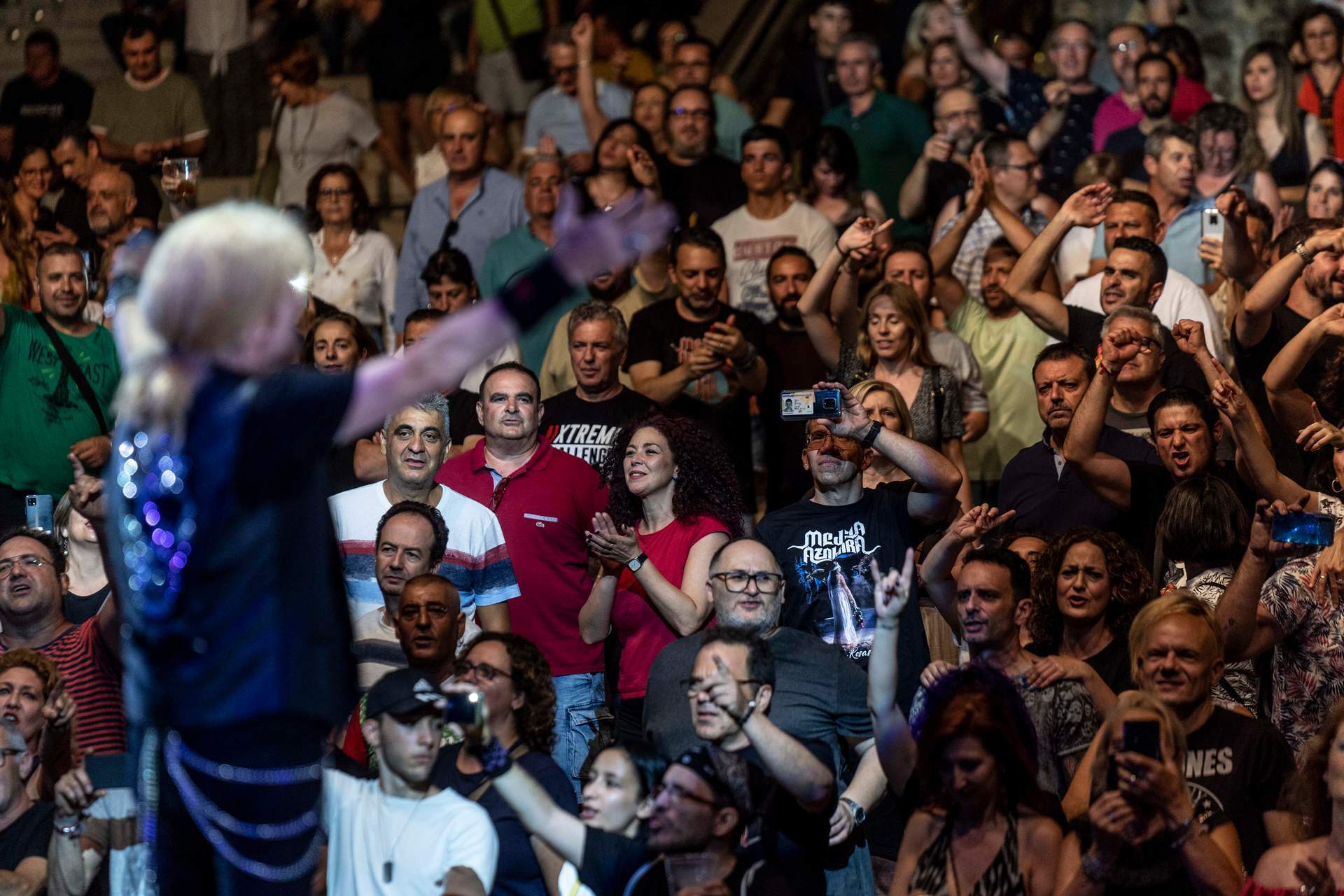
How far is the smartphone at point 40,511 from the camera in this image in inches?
282

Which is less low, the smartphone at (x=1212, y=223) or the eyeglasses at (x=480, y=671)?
the smartphone at (x=1212, y=223)

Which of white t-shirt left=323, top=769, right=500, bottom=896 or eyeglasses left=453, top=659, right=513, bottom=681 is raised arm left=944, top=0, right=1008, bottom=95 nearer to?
eyeglasses left=453, top=659, right=513, bottom=681

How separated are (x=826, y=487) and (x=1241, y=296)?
2.38 metres

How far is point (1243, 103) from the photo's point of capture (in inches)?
449

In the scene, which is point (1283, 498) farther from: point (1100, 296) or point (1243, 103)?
point (1243, 103)

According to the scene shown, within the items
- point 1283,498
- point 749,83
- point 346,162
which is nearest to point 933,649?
point 1283,498

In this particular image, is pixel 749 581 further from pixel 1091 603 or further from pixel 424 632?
pixel 1091 603

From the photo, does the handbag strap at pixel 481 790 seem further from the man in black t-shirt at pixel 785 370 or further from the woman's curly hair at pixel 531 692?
the man in black t-shirt at pixel 785 370

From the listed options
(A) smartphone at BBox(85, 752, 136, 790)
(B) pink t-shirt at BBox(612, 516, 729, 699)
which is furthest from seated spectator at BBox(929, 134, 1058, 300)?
(A) smartphone at BBox(85, 752, 136, 790)

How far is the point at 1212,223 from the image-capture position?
8.01 meters

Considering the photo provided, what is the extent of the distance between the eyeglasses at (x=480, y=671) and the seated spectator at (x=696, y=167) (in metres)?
4.40

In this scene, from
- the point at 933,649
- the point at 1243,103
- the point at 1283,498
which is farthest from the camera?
the point at 1243,103

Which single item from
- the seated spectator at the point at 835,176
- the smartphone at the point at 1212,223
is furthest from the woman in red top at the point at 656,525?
the seated spectator at the point at 835,176

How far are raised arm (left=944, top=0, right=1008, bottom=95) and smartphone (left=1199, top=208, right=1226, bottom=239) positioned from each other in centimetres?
283
